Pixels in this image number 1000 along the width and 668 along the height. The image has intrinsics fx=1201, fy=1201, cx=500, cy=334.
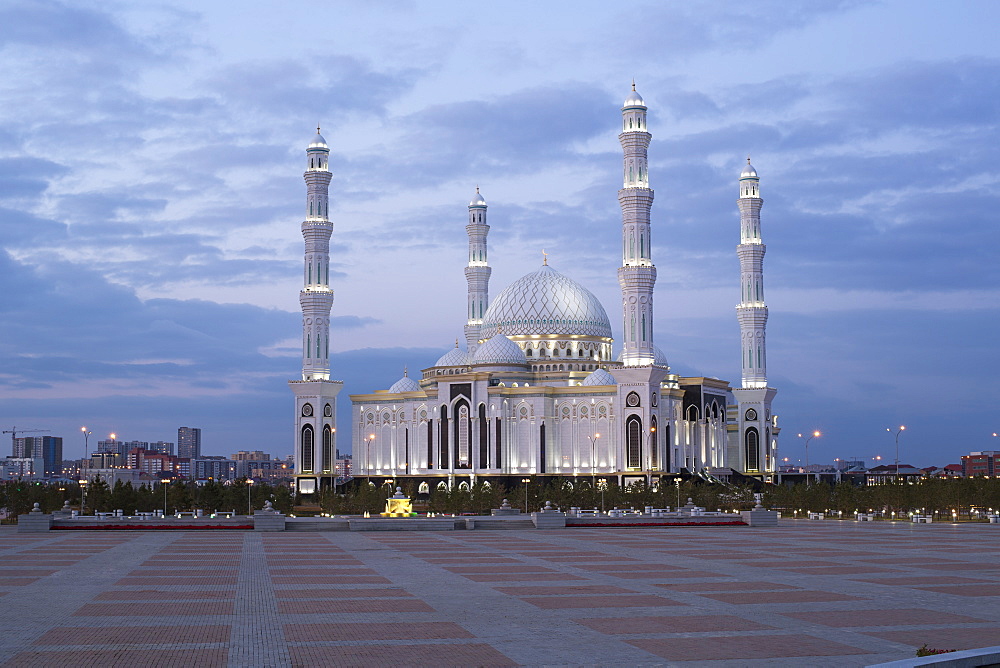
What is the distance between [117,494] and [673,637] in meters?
45.8

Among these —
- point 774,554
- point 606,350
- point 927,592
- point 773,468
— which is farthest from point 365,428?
point 927,592

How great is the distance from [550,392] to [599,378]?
381 centimetres

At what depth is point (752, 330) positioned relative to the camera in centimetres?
8981

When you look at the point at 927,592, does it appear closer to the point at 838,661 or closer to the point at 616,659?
the point at 838,661

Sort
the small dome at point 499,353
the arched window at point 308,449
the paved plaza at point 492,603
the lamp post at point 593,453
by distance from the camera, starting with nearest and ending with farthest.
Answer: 1. the paved plaza at point 492,603
2. the lamp post at point 593,453
3. the small dome at point 499,353
4. the arched window at point 308,449

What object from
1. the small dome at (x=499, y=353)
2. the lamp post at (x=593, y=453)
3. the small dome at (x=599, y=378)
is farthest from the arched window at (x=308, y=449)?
the lamp post at (x=593, y=453)

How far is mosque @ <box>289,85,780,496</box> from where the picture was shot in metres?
79.9

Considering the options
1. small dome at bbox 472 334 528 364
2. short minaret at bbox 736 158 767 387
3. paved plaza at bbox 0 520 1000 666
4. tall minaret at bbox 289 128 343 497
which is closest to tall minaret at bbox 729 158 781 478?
short minaret at bbox 736 158 767 387

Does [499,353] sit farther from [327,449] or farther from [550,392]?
[327,449]

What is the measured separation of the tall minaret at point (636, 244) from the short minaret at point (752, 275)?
12632mm

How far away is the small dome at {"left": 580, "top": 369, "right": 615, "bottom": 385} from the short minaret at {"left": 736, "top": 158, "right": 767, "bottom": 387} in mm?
11967

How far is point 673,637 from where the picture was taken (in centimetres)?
1734

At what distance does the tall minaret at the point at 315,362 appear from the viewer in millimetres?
87750

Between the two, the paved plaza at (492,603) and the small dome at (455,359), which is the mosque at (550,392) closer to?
the small dome at (455,359)
